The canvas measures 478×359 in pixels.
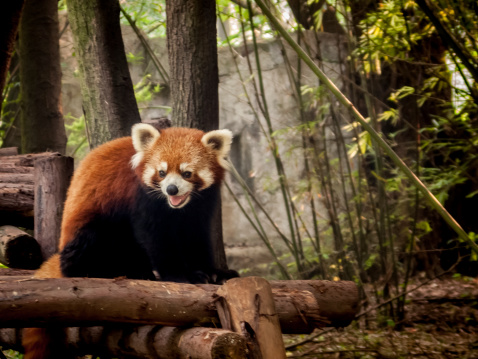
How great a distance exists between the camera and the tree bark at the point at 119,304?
1.81 meters

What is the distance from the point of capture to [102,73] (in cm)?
322

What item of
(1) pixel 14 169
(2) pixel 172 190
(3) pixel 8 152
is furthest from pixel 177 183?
(3) pixel 8 152

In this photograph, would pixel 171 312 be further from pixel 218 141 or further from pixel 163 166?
pixel 218 141

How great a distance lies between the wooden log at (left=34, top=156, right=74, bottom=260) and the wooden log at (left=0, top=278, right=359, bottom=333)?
1.03 meters

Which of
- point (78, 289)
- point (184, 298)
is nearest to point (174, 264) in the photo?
point (184, 298)

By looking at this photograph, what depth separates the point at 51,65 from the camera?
5.02 m

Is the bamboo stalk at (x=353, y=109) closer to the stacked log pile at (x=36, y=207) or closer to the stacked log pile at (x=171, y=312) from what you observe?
the stacked log pile at (x=171, y=312)

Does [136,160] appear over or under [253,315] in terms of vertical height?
over

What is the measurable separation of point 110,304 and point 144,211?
0.58 meters

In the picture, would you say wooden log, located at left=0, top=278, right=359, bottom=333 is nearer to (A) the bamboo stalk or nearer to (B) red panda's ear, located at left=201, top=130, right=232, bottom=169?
(B) red panda's ear, located at left=201, top=130, right=232, bottom=169

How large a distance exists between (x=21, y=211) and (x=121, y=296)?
64.2 inches

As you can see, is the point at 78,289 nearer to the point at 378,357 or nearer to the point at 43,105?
the point at 378,357

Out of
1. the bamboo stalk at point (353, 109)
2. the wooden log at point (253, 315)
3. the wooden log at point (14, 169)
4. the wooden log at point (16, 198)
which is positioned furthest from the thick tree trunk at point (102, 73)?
the wooden log at point (253, 315)

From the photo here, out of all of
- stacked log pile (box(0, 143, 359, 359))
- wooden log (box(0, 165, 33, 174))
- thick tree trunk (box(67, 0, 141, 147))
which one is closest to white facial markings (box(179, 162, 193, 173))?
stacked log pile (box(0, 143, 359, 359))
